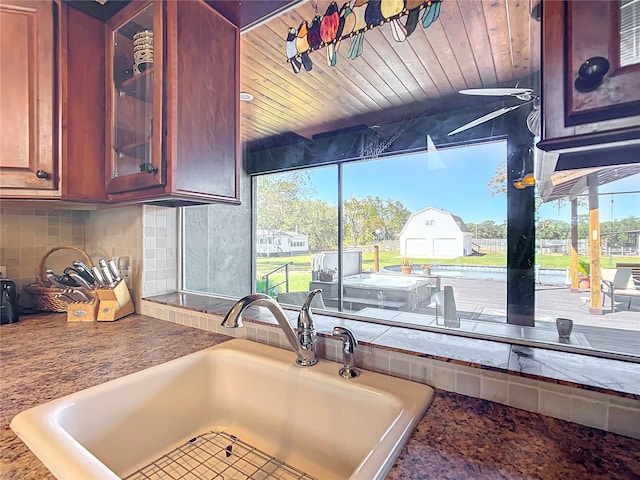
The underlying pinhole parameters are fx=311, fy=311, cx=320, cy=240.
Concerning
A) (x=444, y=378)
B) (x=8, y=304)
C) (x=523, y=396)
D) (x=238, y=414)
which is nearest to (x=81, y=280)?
(x=8, y=304)

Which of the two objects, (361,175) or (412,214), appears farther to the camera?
(361,175)

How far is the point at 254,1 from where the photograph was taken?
3.66 feet

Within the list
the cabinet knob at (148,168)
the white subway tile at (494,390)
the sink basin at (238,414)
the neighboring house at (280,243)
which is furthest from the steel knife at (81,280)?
the neighboring house at (280,243)

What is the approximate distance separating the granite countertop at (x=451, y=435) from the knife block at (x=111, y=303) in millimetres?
311

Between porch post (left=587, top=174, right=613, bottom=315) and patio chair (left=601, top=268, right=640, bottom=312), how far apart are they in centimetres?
2

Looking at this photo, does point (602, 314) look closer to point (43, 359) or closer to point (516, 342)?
point (516, 342)

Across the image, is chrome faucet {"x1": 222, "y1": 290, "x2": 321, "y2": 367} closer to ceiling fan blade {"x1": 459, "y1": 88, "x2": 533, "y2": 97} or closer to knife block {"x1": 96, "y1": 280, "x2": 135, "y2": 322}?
knife block {"x1": 96, "y1": 280, "x2": 135, "y2": 322}

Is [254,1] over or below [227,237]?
over

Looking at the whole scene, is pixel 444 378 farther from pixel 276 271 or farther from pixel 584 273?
pixel 276 271

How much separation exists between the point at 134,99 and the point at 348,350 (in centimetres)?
118

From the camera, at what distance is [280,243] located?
127 inches

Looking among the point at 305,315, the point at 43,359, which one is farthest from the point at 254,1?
the point at 43,359

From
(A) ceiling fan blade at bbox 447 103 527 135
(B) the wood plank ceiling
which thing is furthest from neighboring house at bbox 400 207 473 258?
(B) the wood plank ceiling

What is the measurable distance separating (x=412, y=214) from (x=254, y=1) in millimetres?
1895
